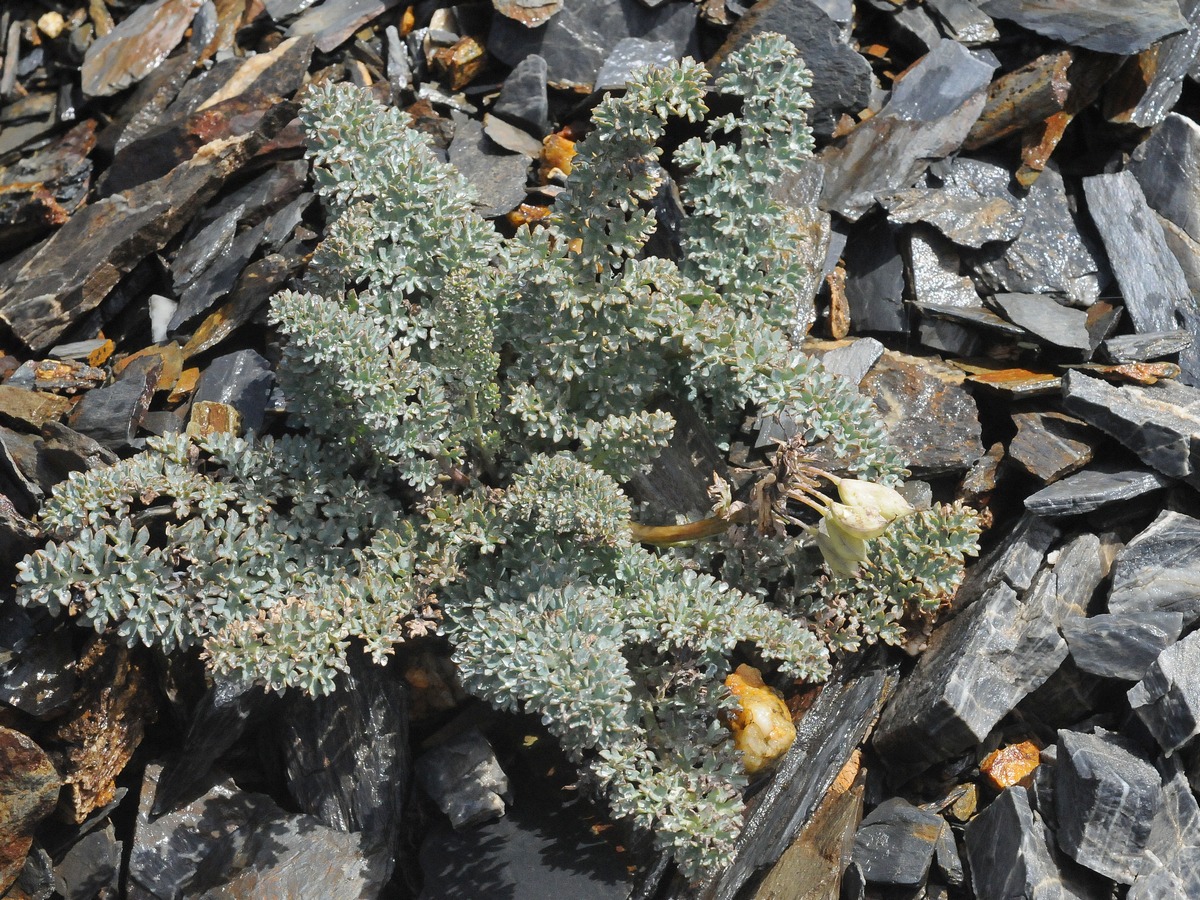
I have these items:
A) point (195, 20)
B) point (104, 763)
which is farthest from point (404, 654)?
point (195, 20)

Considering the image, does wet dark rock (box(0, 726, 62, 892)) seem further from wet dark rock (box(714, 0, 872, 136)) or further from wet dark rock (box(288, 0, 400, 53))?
wet dark rock (box(714, 0, 872, 136))

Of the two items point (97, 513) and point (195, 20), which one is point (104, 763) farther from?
point (195, 20)

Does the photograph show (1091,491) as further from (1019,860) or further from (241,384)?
(241,384)

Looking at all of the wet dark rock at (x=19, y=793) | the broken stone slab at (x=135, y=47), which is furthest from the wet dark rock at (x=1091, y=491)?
the broken stone slab at (x=135, y=47)

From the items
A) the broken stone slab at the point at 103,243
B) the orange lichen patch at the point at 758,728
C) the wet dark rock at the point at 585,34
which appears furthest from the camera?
the wet dark rock at the point at 585,34

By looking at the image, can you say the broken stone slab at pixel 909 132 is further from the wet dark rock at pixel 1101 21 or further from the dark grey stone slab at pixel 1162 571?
the dark grey stone slab at pixel 1162 571

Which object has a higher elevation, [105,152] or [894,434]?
[105,152]
